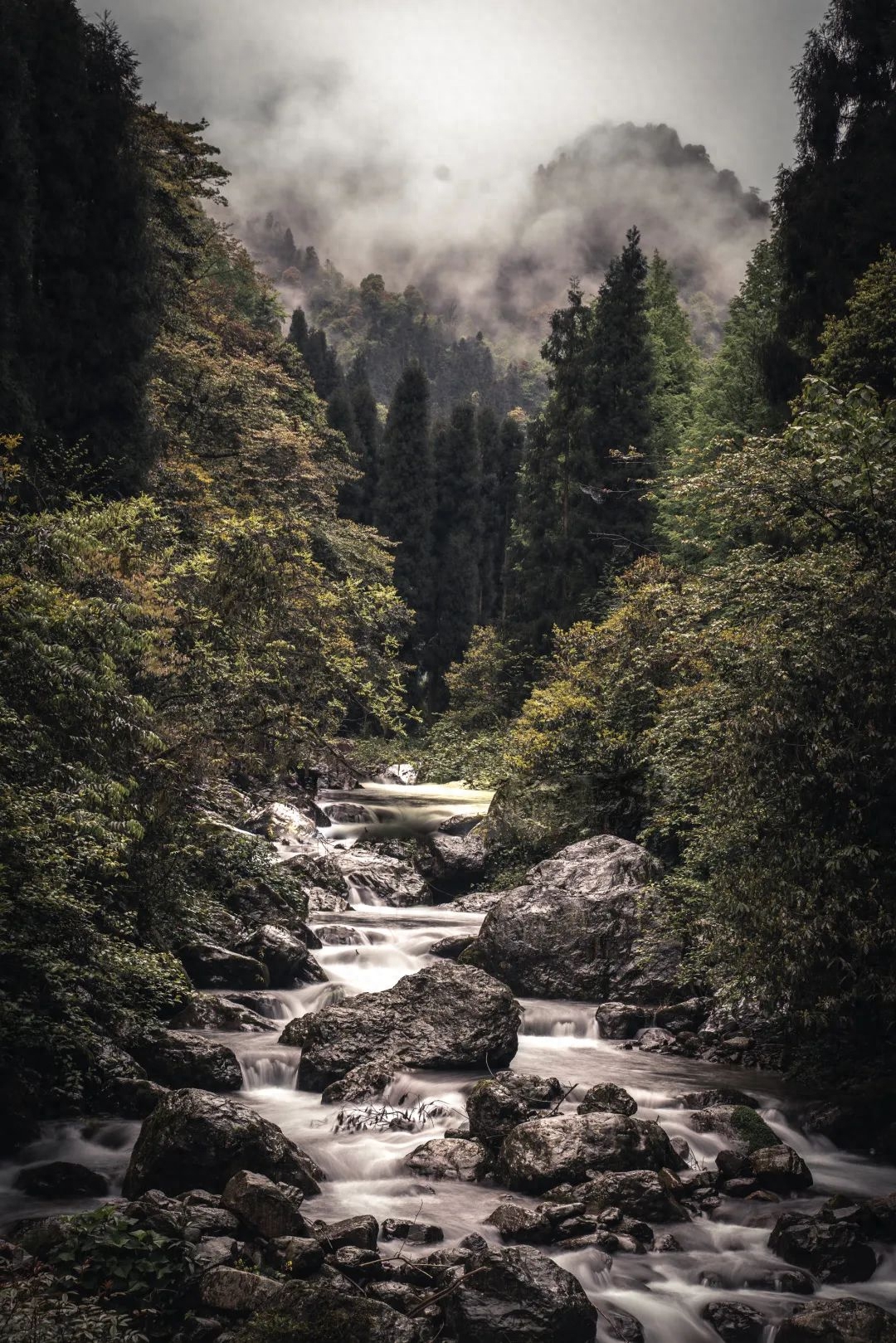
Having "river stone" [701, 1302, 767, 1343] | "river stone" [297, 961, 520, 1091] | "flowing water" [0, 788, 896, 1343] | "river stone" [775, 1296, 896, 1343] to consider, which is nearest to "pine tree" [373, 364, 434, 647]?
"flowing water" [0, 788, 896, 1343]

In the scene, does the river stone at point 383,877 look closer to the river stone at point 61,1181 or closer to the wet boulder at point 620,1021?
the wet boulder at point 620,1021

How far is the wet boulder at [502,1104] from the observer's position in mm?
9953

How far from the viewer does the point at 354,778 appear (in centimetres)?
1825

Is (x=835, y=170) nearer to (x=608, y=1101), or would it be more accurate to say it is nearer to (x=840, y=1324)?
(x=608, y=1101)

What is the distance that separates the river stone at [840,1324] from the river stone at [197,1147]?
4.07 metres

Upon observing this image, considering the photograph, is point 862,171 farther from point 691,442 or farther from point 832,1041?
point 832,1041

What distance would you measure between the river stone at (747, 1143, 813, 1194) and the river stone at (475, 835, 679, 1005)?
5272 mm

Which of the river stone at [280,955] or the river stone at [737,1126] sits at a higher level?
the river stone at [280,955]

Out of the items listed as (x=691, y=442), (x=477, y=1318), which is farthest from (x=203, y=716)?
(x=691, y=442)

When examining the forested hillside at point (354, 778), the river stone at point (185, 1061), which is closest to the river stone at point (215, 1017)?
the forested hillside at point (354, 778)

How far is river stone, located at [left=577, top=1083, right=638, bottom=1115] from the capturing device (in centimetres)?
1038

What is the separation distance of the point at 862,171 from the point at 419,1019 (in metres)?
18.1

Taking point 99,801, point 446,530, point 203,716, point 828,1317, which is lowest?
point 828,1317

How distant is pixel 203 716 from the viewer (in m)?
12.7
